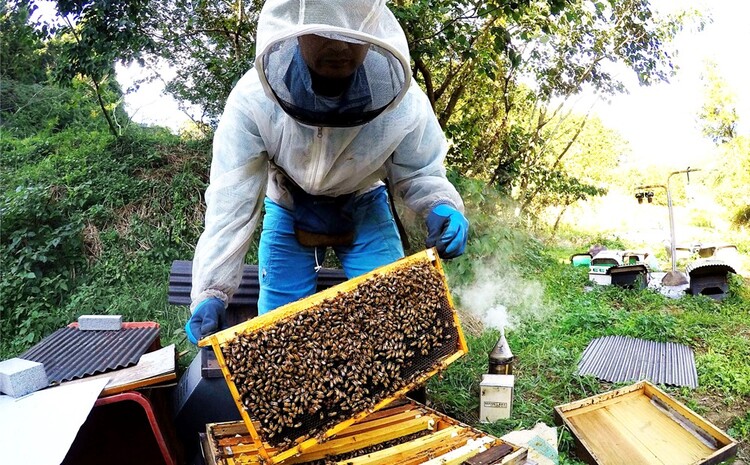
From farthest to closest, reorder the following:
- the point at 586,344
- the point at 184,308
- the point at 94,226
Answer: the point at 94,226, the point at 184,308, the point at 586,344

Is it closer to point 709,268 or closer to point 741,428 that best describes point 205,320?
point 741,428

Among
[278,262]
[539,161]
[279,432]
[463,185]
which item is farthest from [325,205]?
[539,161]

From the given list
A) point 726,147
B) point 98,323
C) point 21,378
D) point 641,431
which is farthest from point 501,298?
point 726,147

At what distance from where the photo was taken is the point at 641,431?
2.81 meters

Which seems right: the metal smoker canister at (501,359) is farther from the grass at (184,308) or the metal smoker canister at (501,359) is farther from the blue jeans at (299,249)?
the blue jeans at (299,249)

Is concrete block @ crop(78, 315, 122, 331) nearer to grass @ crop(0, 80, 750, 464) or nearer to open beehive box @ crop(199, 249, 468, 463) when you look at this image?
grass @ crop(0, 80, 750, 464)

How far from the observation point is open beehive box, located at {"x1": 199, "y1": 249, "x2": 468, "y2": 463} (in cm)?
163

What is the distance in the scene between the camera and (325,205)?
2650 millimetres

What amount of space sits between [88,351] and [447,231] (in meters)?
2.09

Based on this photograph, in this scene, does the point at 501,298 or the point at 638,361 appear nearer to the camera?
the point at 638,361

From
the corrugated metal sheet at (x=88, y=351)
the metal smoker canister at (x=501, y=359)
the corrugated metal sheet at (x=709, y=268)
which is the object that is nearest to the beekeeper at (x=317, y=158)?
the corrugated metal sheet at (x=88, y=351)

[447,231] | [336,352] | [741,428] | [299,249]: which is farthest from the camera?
[741,428]

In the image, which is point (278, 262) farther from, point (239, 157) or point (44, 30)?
point (44, 30)

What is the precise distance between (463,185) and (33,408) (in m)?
4.46
